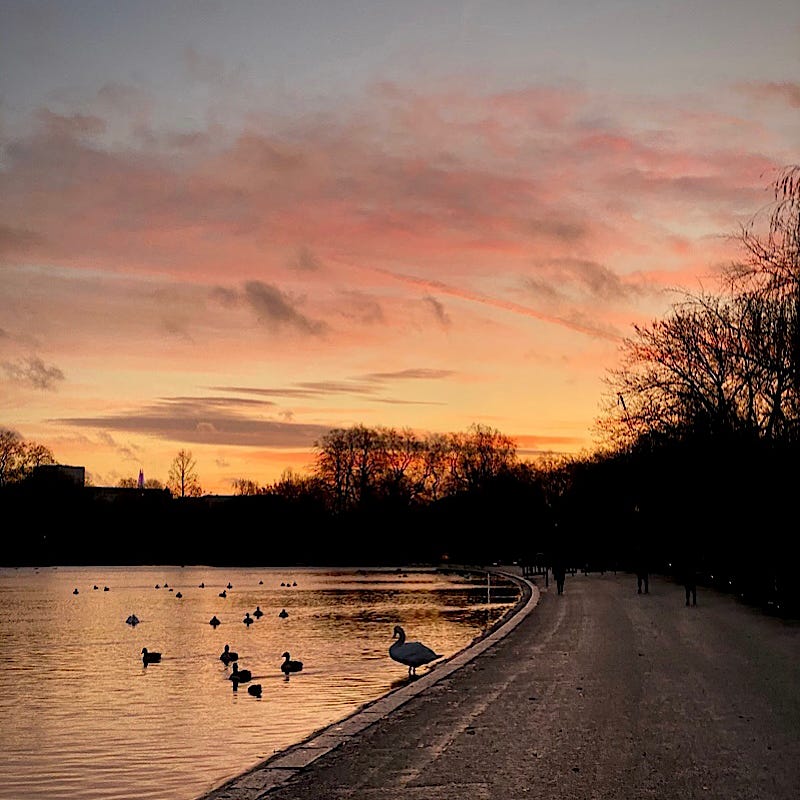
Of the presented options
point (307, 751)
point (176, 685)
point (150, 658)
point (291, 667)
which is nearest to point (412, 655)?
point (291, 667)

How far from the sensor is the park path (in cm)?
999

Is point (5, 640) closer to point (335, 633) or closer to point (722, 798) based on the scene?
point (335, 633)

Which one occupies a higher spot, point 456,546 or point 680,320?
point 680,320

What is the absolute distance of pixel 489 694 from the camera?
1639 centimetres

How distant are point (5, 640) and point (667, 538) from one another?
41157 mm

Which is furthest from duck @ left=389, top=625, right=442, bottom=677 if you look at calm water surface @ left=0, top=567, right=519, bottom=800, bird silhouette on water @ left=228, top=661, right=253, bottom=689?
bird silhouette on water @ left=228, top=661, right=253, bottom=689

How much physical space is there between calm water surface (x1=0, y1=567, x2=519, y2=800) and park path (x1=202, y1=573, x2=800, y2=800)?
2320 mm

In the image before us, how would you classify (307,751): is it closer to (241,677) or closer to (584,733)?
(584,733)

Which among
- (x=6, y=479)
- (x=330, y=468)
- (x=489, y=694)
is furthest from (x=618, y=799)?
(x=6, y=479)

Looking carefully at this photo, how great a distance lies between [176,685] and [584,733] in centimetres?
1300

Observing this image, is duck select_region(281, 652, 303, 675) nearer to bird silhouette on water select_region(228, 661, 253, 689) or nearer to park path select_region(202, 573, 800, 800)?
bird silhouette on water select_region(228, 661, 253, 689)

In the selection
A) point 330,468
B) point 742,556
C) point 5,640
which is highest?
point 330,468

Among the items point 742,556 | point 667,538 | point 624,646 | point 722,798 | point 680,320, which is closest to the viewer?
point 722,798

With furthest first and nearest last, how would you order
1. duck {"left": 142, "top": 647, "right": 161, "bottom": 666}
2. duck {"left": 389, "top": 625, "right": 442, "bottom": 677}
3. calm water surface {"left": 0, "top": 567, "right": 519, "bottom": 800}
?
duck {"left": 142, "top": 647, "right": 161, "bottom": 666}, duck {"left": 389, "top": 625, "right": 442, "bottom": 677}, calm water surface {"left": 0, "top": 567, "right": 519, "bottom": 800}
